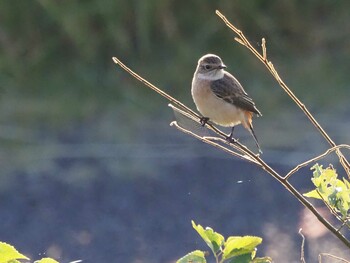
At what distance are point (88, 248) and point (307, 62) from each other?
3.28 metres

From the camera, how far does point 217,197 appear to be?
6445 mm

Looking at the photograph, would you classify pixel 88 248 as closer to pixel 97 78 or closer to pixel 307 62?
pixel 97 78

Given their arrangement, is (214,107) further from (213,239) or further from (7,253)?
(7,253)

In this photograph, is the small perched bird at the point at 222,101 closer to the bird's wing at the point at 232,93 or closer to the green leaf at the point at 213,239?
the bird's wing at the point at 232,93

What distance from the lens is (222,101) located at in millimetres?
4340

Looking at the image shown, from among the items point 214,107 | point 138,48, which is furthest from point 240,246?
point 138,48

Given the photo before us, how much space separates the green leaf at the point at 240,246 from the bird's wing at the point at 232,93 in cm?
264

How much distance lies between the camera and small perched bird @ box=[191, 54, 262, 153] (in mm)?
4238

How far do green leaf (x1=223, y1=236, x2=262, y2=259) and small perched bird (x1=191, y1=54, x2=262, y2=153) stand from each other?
2.40m

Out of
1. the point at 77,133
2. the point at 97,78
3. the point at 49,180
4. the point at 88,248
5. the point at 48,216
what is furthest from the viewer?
the point at 97,78

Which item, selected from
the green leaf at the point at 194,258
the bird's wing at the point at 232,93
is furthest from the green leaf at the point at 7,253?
the bird's wing at the point at 232,93

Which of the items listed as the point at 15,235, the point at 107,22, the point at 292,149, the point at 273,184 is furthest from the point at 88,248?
the point at 107,22

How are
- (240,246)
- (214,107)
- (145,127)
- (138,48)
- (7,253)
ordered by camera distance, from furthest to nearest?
1. (138,48)
2. (145,127)
3. (214,107)
4. (240,246)
5. (7,253)

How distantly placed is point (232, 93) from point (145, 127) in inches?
118
